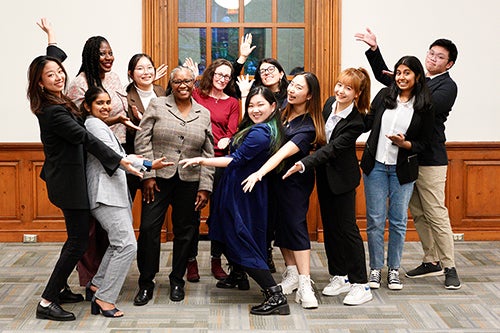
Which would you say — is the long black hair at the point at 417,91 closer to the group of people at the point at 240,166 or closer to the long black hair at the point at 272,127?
the group of people at the point at 240,166

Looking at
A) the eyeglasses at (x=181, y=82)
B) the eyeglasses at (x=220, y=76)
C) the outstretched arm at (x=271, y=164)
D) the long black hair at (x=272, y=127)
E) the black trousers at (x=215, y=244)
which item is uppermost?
the eyeglasses at (x=220, y=76)

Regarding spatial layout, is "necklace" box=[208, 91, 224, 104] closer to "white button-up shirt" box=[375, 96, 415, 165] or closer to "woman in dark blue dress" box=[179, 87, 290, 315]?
"woman in dark blue dress" box=[179, 87, 290, 315]

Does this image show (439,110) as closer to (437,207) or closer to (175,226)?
(437,207)

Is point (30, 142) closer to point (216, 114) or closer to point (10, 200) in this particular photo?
point (10, 200)

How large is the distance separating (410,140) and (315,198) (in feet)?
5.40

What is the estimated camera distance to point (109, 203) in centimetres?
397

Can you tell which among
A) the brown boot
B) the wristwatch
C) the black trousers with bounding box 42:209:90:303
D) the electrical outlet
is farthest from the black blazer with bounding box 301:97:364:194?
the electrical outlet

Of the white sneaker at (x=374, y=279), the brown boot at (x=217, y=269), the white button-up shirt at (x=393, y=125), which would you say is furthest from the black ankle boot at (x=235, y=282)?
the white button-up shirt at (x=393, y=125)

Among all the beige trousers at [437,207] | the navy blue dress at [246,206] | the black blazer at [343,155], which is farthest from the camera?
the beige trousers at [437,207]

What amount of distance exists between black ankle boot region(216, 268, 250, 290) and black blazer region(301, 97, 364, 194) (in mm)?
830

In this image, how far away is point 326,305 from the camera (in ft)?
14.1

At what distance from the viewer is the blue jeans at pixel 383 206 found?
453cm

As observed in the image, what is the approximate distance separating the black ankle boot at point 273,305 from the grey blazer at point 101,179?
917mm

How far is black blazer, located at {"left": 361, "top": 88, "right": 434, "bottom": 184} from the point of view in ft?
14.6
